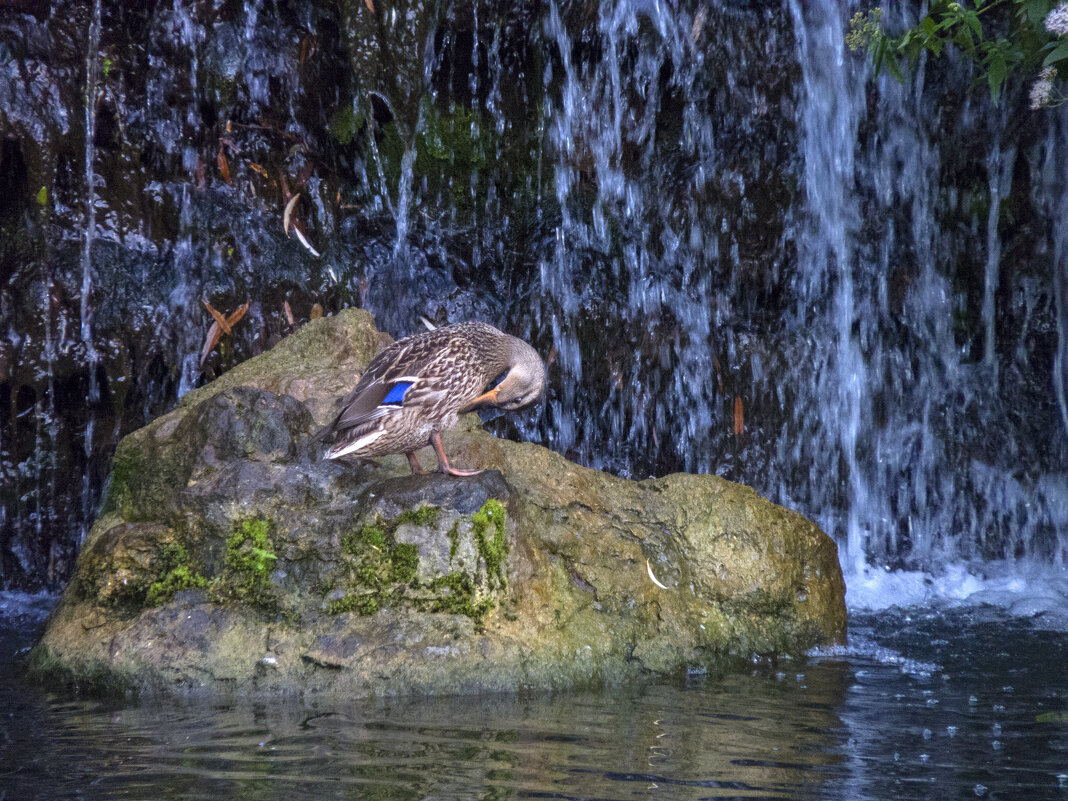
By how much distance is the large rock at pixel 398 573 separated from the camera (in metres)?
4.01

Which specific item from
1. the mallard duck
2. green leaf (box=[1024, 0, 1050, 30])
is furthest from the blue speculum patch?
green leaf (box=[1024, 0, 1050, 30])

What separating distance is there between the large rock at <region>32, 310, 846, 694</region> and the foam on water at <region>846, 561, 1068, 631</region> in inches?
87.8

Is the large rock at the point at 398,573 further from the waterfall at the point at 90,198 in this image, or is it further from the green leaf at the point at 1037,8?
the green leaf at the point at 1037,8

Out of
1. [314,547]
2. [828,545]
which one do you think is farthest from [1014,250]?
[314,547]

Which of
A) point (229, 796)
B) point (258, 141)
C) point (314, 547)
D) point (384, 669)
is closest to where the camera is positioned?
point (229, 796)

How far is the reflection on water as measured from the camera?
9.24ft

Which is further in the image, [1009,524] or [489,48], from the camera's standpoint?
[1009,524]

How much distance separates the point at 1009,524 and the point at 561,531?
20.4 feet

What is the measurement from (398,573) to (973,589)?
18.3 ft

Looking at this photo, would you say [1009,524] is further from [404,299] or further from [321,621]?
[321,621]

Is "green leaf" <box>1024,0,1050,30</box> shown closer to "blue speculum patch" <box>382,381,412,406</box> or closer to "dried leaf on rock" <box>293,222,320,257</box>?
"blue speculum patch" <box>382,381,412,406</box>

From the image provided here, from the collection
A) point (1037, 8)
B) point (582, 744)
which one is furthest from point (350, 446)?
point (1037, 8)

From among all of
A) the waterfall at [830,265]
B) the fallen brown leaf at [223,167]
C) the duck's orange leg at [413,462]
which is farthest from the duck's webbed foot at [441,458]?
the waterfall at [830,265]

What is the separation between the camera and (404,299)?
326 inches
